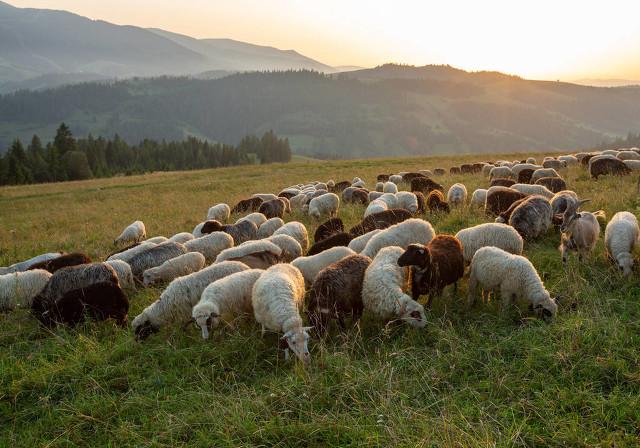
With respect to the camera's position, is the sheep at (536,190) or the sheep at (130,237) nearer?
the sheep at (536,190)

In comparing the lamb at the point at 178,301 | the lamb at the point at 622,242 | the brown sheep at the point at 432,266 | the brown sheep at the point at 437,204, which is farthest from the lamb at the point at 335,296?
the brown sheep at the point at 437,204

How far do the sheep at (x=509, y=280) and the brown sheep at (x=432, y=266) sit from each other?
341 millimetres

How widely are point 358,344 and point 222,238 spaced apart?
7578mm

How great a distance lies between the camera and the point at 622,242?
7340mm

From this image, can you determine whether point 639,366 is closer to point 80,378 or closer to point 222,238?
point 80,378

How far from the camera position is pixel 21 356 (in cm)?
656

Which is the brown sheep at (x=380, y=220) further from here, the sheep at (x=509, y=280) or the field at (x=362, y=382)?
the sheep at (x=509, y=280)

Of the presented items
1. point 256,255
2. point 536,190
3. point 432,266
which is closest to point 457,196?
point 536,190

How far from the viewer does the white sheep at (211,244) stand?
1201cm

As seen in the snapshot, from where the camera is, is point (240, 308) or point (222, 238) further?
point (222, 238)

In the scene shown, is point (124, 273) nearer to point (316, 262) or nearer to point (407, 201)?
point (316, 262)

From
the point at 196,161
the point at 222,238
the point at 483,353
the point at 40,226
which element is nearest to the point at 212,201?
the point at 40,226

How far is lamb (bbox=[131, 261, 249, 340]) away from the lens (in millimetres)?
Answer: 7078

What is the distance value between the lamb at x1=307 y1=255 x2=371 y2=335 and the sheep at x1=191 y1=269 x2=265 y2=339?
128 cm
